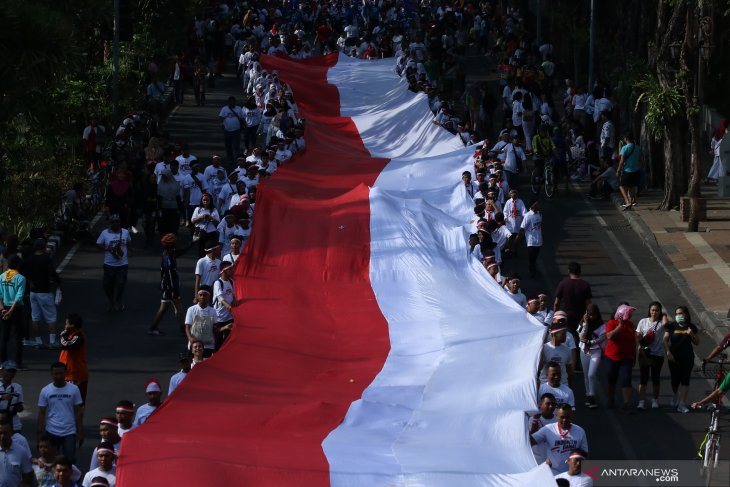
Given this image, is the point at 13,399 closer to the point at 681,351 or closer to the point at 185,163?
the point at 681,351

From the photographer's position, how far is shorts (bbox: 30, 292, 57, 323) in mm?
19797

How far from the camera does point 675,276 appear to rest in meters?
25.1

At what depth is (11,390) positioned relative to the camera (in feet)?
48.6

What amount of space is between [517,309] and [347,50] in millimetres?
28085

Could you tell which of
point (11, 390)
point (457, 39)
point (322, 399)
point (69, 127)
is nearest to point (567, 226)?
point (69, 127)

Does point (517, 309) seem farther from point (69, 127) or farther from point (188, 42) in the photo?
point (188, 42)

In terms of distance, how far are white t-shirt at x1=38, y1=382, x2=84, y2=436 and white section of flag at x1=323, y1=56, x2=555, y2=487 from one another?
8.43ft

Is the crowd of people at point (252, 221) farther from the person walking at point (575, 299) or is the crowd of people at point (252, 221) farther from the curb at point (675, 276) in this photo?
the curb at point (675, 276)

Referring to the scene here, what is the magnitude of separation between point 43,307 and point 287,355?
388cm

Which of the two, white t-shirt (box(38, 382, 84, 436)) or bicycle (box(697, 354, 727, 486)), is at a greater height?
white t-shirt (box(38, 382, 84, 436))

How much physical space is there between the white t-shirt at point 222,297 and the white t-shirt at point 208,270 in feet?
3.48

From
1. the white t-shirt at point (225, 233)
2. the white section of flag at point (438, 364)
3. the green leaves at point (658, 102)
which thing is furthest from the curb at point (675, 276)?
the white t-shirt at point (225, 233)

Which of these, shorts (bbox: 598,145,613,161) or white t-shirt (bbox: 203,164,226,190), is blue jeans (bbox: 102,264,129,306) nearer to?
white t-shirt (bbox: 203,164,226,190)

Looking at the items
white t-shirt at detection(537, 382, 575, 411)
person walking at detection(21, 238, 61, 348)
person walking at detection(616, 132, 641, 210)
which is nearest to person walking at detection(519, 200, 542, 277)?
person walking at detection(616, 132, 641, 210)
